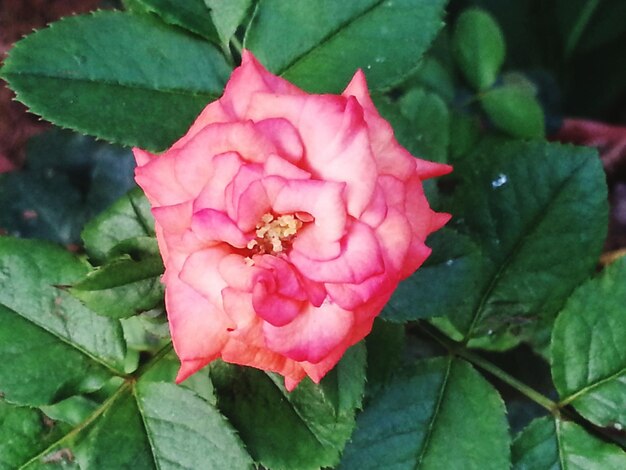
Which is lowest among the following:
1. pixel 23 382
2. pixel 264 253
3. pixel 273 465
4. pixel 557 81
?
pixel 557 81

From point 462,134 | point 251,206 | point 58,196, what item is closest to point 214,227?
point 251,206

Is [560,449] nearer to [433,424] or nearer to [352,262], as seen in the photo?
[433,424]

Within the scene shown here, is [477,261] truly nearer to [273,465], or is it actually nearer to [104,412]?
[273,465]

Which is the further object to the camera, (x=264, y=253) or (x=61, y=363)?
(x=61, y=363)

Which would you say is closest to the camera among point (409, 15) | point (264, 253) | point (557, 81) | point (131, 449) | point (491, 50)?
point (264, 253)

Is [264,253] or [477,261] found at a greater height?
[264,253]

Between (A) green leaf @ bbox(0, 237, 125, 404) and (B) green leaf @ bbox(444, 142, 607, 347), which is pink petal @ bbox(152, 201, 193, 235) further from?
(B) green leaf @ bbox(444, 142, 607, 347)

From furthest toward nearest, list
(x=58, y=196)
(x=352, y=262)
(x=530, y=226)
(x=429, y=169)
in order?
(x=58, y=196)
(x=530, y=226)
(x=429, y=169)
(x=352, y=262)

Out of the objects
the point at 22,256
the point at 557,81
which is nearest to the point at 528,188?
the point at 22,256
